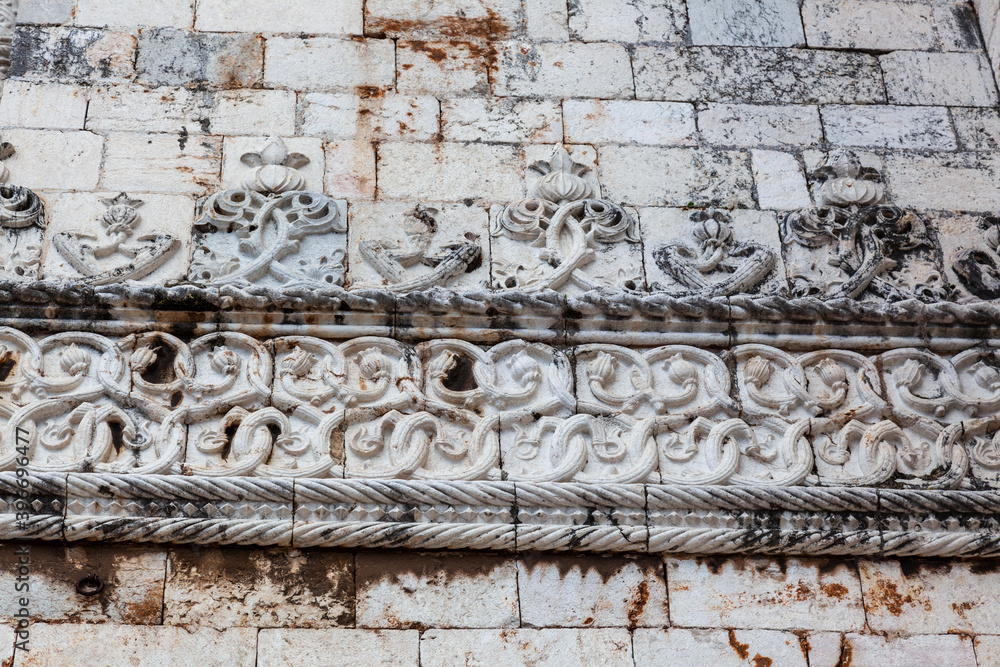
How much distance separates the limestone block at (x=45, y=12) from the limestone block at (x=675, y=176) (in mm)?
2489

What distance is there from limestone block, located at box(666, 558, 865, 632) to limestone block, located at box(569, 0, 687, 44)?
262 cm

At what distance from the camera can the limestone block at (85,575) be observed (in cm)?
402

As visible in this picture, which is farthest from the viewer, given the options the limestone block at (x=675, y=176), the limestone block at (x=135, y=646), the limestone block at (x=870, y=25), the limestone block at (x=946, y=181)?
the limestone block at (x=870, y=25)

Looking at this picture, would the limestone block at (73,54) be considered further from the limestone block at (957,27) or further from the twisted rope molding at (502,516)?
the limestone block at (957,27)

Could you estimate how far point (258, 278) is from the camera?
478cm

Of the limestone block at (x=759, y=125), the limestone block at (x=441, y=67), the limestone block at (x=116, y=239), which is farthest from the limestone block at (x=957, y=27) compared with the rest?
the limestone block at (x=116, y=239)

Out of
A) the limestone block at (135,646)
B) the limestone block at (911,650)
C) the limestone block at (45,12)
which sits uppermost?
the limestone block at (45,12)

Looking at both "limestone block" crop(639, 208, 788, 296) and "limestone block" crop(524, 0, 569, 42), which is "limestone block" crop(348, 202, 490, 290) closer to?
"limestone block" crop(639, 208, 788, 296)

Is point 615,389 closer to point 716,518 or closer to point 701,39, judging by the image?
point 716,518

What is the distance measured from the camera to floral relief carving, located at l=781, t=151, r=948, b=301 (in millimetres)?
5015

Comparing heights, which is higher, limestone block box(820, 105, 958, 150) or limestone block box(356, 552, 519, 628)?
limestone block box(820, 105, 958, 150)

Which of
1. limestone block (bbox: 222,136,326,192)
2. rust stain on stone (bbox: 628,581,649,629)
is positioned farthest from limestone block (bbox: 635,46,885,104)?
rust stain on stone (bbox: 628,581,649,629)

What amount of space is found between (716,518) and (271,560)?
1555 millimetres

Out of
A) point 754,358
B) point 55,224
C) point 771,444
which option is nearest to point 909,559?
point 771,444
